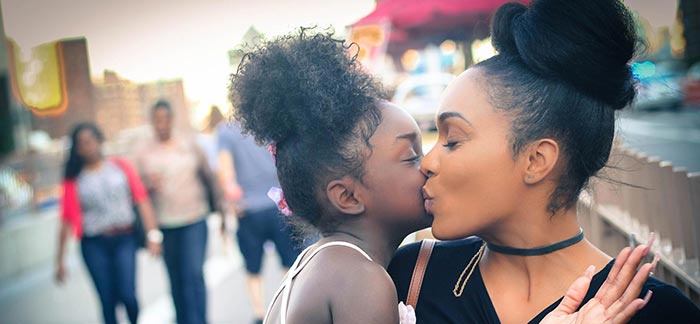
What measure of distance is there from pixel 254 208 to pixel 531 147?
4.48 meters

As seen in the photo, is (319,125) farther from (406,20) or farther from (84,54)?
(406,20)

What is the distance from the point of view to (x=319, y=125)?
185 centimetres

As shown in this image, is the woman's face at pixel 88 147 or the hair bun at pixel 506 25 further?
the woman's face at pixel 88 147

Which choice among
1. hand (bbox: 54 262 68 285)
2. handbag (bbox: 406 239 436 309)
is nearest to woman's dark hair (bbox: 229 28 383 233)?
handbag (bbox: 406 239 436 309)

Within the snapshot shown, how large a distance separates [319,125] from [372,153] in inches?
5.7

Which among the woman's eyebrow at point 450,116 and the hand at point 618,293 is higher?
the woman's eyebrow at point 450,116

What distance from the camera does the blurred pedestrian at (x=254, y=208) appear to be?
19.6 feet

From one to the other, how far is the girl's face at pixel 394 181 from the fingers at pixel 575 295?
0.47m

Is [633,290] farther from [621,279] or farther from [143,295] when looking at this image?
[143,295]

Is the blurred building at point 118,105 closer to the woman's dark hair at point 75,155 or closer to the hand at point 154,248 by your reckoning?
the woman's dark hair at point 75,155

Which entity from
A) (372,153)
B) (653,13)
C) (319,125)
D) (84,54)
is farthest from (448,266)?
(84,54)

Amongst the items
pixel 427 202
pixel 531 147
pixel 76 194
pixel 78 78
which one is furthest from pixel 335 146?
pixel 76 194

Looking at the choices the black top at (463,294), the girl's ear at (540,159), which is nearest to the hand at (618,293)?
the black top at (463,294)

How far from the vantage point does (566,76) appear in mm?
1609
